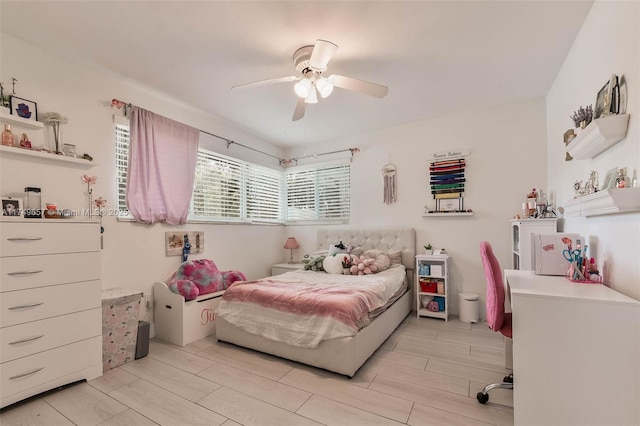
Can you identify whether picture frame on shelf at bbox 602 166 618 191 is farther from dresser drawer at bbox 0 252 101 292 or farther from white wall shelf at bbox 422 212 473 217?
dresser drawer at bbox 0 252 101 292

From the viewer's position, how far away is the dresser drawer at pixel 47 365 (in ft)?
5.82

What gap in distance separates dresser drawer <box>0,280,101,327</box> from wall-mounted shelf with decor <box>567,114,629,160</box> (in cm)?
349

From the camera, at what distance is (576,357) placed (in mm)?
1343

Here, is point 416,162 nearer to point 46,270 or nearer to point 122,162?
point 122,162

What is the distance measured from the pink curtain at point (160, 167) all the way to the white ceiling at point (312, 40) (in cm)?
34

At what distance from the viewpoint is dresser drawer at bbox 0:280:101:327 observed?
180 centimetres

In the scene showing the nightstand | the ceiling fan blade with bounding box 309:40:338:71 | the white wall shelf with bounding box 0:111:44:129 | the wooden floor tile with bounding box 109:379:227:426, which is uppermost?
the ceiling fan blade with bounding box 309:40:338:71

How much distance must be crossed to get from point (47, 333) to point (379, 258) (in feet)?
10.6

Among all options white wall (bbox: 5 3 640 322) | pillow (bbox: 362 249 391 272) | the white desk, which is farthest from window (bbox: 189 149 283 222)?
the white desk

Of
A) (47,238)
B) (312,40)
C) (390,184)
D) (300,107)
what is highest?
(312,40)

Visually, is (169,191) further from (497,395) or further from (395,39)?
(497,395)

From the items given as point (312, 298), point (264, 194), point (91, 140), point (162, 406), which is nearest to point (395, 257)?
point (312, 298)

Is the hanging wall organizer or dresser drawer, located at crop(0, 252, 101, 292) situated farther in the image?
the hanging wall organizer

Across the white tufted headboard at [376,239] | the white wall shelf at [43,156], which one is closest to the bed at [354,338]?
the white tufted headboard at [376,239]
